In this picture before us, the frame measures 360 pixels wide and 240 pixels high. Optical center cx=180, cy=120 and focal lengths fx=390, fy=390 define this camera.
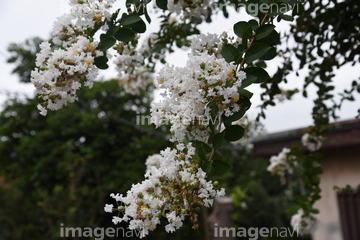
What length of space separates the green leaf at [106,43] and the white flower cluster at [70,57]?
0.02 m

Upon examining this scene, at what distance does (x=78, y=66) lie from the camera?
3.27 ft

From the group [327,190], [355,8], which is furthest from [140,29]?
[327,190]

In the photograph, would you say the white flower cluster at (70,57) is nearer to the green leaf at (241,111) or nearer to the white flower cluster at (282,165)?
the green leaf at (241,111)

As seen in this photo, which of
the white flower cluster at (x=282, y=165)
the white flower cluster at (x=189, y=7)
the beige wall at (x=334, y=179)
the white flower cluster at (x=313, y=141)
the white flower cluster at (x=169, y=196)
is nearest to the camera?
the white flower cluster at (x=169, y=196)

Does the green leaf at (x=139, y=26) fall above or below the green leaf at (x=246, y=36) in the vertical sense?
above

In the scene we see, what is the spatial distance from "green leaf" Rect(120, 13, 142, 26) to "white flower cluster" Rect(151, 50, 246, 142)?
0.19m

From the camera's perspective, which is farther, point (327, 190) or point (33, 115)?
point (33, 115)

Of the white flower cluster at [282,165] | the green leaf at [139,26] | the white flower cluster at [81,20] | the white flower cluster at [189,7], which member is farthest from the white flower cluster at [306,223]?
the white flower cluster at [81,20]

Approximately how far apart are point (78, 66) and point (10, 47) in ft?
24.7

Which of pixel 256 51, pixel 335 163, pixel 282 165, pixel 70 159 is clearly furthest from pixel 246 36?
pixel 70 159

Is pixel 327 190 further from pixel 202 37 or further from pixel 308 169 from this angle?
pixel 202 37

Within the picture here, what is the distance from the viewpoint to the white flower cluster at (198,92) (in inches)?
35.7

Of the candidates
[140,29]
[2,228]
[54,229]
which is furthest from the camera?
[2,228]

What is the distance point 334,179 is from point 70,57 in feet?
12.2
